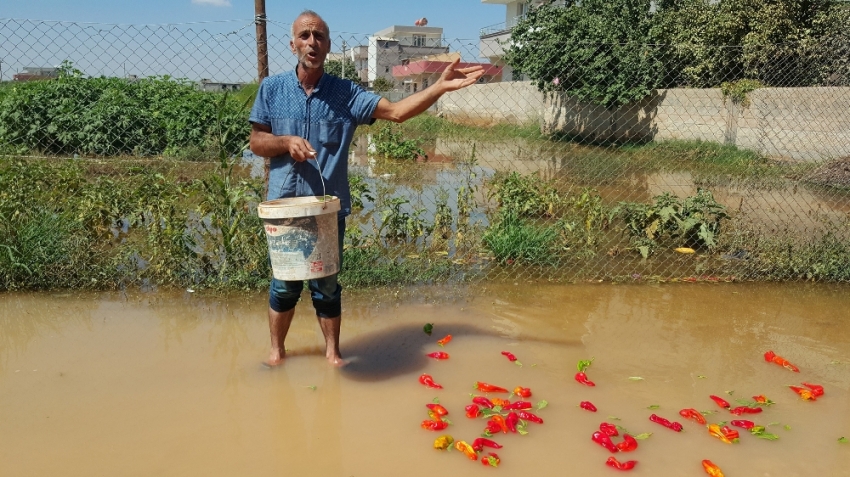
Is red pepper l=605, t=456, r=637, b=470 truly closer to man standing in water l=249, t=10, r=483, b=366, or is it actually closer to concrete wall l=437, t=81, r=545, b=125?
man standing in water l=249, t=10, r=483, b=366

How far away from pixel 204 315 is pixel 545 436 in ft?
7.61

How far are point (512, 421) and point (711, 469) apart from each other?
2.68ft

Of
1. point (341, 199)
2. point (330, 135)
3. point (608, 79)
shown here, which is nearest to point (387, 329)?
point (341, 199)

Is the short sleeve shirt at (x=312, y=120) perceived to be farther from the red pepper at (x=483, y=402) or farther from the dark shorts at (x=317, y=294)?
the red pepper at (x=483, y=402)

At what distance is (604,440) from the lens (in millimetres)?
2773

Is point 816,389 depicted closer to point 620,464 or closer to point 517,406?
point 620,464

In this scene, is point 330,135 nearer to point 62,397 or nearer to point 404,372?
point 404,372

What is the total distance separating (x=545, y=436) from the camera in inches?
112

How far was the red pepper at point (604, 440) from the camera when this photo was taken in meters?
2.73

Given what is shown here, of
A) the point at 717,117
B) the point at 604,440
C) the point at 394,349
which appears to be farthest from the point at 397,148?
the point at 604,440

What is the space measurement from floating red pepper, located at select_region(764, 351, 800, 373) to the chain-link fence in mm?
1403

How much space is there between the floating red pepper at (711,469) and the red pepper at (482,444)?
820 millimetres

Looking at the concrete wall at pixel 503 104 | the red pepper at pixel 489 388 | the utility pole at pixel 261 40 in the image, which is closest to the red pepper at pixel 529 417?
the red pepper at pixel 489 388

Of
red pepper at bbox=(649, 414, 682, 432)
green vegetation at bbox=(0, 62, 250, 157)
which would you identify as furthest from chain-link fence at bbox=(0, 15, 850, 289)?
red pepper at bbox=(649, 414, 682, 432)
